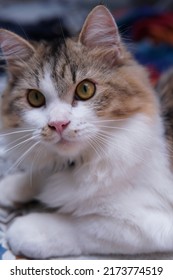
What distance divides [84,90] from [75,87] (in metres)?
0.03

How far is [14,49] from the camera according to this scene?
108 centimetres

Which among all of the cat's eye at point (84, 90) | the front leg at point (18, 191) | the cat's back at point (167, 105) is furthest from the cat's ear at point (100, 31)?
the front leg at point (18, 191)

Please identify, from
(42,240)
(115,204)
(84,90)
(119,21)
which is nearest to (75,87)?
(84,90)

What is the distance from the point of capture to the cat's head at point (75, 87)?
3.14 feet

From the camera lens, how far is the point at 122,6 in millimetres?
3301

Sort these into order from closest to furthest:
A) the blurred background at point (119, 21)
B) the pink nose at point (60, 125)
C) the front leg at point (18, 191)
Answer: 1. the pink nose at point (60, 125)
2. the front leg at point (18, 191)
3. the blurred background at point (119, 21)

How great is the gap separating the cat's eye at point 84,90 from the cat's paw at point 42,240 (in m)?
0.38

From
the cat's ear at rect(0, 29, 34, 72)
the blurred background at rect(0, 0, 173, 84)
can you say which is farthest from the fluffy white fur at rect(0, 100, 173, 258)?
the blurred background at rect(0, 0, 173, 84)

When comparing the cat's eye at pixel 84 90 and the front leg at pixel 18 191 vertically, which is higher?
the cat's eye at pixel 84 90

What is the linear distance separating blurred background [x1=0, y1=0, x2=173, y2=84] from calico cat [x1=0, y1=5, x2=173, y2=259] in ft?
3.20

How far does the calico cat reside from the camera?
995mm

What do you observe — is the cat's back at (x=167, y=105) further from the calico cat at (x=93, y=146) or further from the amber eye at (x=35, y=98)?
the amber eye at (x=35, y=98)

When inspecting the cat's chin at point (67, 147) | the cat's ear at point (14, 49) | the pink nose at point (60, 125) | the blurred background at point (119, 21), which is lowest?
the cat's chin at point (67, 147)
